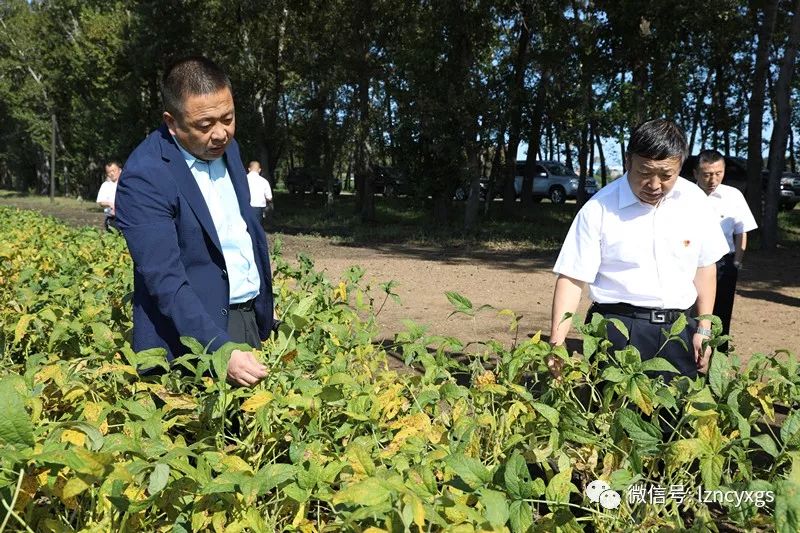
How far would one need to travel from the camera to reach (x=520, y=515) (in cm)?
147

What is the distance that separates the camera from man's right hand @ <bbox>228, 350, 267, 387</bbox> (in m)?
2.09

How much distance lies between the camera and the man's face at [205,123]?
2391 millimetres

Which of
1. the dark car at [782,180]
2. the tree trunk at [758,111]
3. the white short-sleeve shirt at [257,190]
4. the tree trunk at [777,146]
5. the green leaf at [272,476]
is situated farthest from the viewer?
the dark car at [782,180]

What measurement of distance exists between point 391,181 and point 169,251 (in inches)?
1156

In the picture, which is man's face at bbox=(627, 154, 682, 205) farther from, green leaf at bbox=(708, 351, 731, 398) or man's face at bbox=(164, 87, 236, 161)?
man's face at bbox=(164, 87, 236, 161)

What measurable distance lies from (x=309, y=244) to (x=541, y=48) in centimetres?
869

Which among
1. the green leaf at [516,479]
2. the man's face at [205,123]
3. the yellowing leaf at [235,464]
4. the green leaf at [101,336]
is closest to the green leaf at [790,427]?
the green leaf at [516,479]

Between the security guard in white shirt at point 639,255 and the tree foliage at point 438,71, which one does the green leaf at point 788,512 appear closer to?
the security guard in white shirt at point 639,255

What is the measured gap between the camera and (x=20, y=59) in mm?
42875

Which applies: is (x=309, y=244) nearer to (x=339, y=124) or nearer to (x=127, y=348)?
(x=339, y=124)

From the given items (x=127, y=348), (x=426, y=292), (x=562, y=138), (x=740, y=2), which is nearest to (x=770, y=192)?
(x=740, y=2)

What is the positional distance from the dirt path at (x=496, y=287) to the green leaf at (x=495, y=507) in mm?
2963

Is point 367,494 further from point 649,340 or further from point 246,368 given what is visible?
point 649,340

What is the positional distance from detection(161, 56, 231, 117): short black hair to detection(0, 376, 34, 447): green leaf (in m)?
1.20
